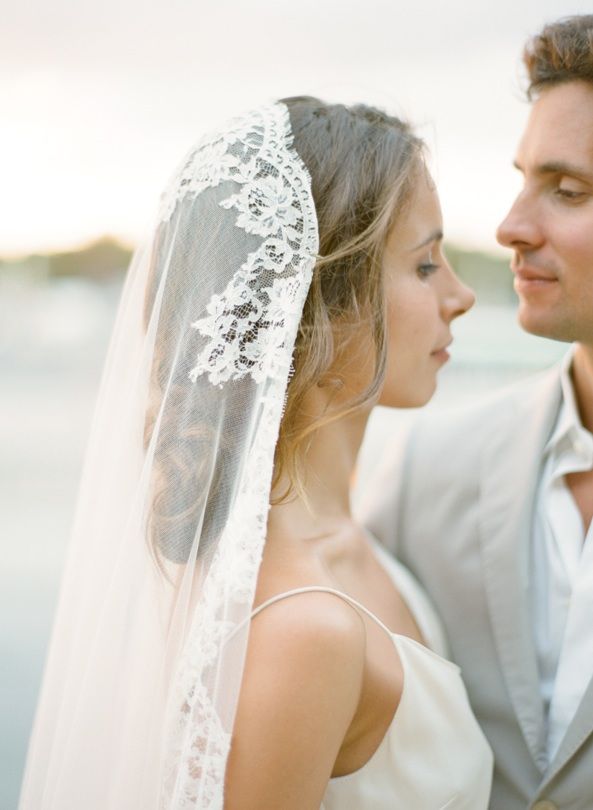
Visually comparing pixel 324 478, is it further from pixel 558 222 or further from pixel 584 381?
pixel 558 222

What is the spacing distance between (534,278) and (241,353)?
1.05 meters

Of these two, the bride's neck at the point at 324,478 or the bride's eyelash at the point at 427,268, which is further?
the bride's eyelash at the point at 427,268

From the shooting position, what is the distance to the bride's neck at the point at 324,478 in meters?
1.97

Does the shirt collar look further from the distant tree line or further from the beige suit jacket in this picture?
the distant tree line

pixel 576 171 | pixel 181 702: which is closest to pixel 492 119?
pixel 576 171

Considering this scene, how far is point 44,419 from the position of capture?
10344 millimetres

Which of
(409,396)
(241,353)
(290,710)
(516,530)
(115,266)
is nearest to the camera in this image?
(290,710)

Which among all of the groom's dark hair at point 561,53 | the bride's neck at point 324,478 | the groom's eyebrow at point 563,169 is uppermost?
the groom's dark hair at point 561,53

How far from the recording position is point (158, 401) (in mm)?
1859

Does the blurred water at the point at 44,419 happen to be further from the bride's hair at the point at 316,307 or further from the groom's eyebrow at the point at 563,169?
the groom's eyebrow at the point at 563,169

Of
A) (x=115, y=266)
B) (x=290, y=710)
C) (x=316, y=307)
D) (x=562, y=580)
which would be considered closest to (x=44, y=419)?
(x=115, y=266)

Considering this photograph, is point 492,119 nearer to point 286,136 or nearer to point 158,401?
point 286,136

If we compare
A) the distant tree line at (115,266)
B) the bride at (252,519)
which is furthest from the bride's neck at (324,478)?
the distant tree line at (115,266)

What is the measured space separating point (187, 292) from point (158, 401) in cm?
21
